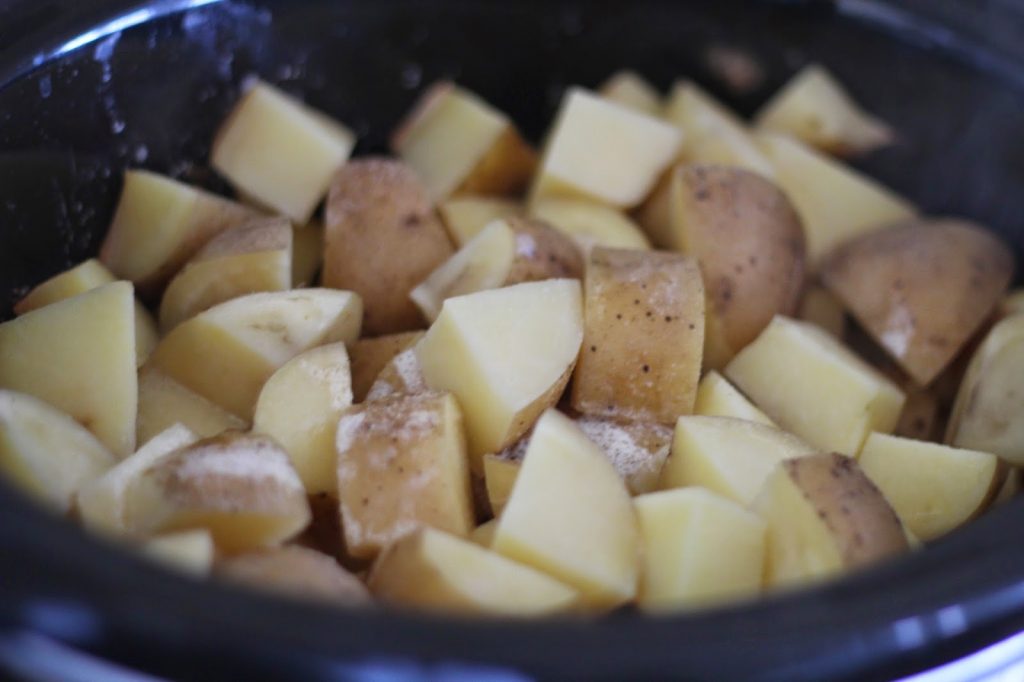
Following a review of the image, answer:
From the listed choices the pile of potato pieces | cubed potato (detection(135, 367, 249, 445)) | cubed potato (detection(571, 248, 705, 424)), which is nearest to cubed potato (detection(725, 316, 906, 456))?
the pile of potato pieces

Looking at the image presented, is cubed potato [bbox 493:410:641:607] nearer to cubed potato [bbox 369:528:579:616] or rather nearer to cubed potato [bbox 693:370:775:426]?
cubed potato [bbox 369:528:579:616]

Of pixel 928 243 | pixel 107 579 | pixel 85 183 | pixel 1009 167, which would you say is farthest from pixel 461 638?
pixel 1009 167

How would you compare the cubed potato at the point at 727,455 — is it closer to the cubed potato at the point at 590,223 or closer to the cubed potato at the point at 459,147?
the cubed potato at the point at 590,223

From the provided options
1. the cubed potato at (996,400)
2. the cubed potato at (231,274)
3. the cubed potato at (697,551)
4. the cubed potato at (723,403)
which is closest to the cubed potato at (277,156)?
the cubed potato at (231,274)

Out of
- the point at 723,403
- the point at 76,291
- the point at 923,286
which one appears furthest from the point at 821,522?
the point at 76,291

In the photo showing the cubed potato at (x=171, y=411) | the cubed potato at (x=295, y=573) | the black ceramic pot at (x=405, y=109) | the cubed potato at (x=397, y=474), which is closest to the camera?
the black ceramic pot at (x=405, y=109)
